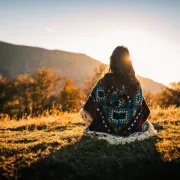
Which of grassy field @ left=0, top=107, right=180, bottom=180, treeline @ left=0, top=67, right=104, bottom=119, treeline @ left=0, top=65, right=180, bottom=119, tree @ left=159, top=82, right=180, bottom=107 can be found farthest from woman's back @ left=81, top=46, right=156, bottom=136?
treeline @ left=0, top=67, right=104, bottom=119

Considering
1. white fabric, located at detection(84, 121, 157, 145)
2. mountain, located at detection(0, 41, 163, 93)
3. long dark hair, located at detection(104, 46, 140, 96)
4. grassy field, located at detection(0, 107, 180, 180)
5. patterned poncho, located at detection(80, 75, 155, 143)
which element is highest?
mountain, located at detection(0, 41, 163, 93)

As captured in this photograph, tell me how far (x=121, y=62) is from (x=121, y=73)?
260mm

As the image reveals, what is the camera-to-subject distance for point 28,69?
17150 cm

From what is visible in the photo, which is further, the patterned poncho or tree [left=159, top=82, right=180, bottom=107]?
tree [left=159, top=82, right=180, bottom=107]

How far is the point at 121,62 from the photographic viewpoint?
471cm

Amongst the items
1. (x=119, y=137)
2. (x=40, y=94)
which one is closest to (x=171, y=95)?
(x=40, y=94)

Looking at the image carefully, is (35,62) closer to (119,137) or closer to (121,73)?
(121,73)

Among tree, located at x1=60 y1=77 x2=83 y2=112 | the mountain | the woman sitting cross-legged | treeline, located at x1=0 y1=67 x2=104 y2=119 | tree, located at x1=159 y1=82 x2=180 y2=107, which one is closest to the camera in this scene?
the woman sitting cross-legged

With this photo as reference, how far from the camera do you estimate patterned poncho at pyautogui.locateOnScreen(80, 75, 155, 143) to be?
182 inches

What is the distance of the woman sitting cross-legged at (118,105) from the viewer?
462cm

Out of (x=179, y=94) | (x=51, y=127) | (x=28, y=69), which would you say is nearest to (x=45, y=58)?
(x=28, y=69)

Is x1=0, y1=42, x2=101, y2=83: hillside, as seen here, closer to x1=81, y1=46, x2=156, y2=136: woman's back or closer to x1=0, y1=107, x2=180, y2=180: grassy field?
x1=81, y1=46, x2=156, y2=136: woman's back

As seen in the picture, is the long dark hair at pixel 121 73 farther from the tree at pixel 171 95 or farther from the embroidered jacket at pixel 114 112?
the tree at pixel 171 95

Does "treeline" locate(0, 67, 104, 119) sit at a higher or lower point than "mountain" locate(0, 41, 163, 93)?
lower
